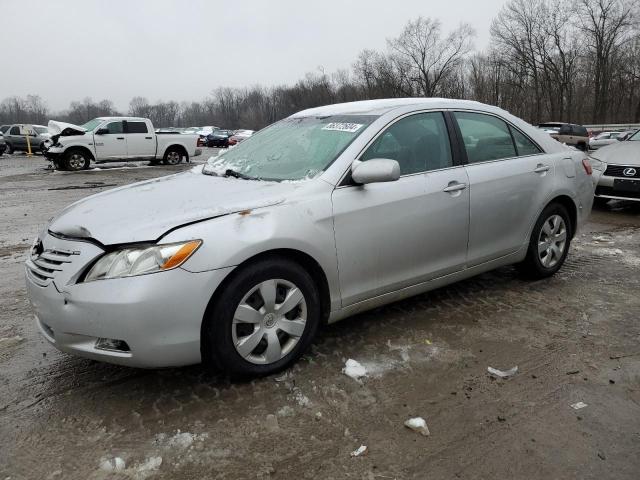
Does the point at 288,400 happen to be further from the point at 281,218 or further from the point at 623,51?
the point at 623,51

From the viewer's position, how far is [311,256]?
9.68ft

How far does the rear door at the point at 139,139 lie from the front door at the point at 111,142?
0.68 ft

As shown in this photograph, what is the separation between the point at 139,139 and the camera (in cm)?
1814

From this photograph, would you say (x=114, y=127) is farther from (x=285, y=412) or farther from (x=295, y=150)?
(x=285, y=412)

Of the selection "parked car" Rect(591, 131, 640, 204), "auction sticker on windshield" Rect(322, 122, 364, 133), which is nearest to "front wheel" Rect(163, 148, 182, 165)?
"parked car" Rect(591, 131, 640, 204)

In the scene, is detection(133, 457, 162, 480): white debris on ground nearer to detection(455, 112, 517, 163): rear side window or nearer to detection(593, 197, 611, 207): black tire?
detection(455, 112, 517, 163): rear side window

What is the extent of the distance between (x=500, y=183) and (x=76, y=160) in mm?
16743

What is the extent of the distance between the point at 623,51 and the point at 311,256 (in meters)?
60.5

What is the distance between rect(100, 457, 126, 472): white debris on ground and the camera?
88.0 inches

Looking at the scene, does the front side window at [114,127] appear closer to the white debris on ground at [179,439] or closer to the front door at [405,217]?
the front door at [405,217]

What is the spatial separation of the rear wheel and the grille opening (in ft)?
57.8

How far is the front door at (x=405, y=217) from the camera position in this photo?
3.14 meters

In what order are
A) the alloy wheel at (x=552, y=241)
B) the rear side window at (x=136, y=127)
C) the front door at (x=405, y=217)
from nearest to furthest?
the front door at (x=405, y=217)
the alloy wheel at (x=552, y=241)
the rear side window at (x=136, y=127)

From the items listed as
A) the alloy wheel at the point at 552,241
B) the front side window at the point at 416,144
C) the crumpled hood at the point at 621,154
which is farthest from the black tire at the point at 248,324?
the crumpled hood at the point at 621,154
